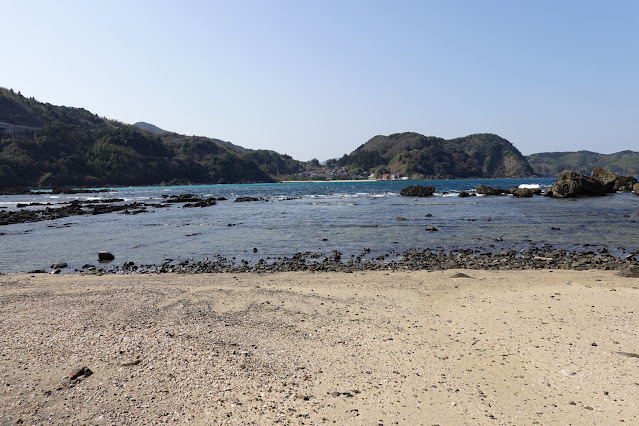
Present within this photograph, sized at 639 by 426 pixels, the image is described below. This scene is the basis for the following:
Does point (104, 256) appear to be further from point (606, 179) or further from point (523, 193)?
point (606, 179)

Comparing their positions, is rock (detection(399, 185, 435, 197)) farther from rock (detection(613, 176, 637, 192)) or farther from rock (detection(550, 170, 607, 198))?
rock (detection(613, 176, 637, 192))

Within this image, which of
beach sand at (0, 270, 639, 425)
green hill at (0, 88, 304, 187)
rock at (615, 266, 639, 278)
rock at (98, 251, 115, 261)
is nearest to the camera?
beach sand at (0, 270, 639, 425)

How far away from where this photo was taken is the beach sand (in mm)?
5094

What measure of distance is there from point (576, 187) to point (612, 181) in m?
11.5

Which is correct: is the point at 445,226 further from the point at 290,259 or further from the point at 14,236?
the point at 14,236

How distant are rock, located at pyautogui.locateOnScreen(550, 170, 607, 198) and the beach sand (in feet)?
169

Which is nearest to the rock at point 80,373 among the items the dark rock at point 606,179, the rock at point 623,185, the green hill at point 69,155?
the dark rock at point 606,179

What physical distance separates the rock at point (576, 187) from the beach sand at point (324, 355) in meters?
51.5

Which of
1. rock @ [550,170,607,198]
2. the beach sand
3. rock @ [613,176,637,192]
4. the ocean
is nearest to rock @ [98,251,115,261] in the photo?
the ocean

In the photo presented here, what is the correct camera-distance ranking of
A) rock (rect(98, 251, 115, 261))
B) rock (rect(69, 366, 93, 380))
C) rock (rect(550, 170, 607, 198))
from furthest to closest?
1. rock (rect(550, 170, 607, 198))
2. rock (rect(98, 251, 115, 261))
3. rock (rect(69, 366, 93, 380))

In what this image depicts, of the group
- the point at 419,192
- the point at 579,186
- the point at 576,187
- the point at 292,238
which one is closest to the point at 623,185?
the point at 579,186

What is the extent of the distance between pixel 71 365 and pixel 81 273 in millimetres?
10422

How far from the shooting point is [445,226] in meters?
28.1

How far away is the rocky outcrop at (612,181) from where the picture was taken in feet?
202
